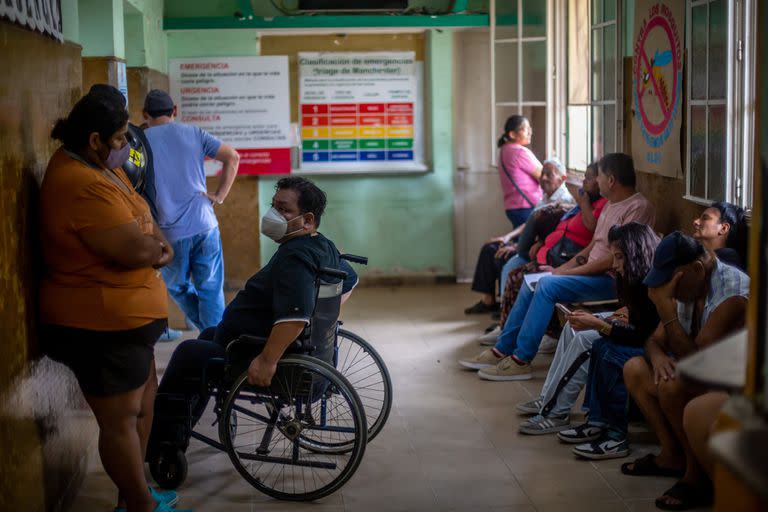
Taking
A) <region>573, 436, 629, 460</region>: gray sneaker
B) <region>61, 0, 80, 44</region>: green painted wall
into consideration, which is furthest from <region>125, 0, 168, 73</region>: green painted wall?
<region>573, 436, 629, 460</region>: gray sneaker

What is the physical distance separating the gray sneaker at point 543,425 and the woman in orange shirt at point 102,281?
5.61 ft

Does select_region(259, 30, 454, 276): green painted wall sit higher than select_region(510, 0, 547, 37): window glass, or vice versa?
select_region(510, 0, 547, 37): window glass

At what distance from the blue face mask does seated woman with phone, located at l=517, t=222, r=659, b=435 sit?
1825 mm

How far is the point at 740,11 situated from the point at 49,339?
2833mm

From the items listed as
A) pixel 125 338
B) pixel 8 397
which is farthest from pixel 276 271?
pixel 8 397

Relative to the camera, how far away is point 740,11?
3900 mm

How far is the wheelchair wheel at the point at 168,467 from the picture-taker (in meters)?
3.50

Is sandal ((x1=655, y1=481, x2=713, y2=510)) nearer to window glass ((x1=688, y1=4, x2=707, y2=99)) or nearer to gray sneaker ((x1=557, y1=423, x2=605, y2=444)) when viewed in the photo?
gray sneaker ((x1=557, y1=423, x2=605, y2=444))

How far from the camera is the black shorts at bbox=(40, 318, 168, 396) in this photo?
9.34 feet

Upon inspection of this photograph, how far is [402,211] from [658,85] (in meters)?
3.28

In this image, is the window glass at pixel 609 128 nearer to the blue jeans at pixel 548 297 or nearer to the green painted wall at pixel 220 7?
the blue jeans at pixel 548 297

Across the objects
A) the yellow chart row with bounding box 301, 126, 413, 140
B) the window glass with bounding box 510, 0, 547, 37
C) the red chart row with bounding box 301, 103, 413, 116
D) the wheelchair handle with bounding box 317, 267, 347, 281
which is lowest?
the wheelchair handle with bounding box 317, 267, 347, 281

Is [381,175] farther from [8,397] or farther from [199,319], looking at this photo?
[8,397]

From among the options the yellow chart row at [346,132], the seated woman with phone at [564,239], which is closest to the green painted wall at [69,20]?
the seated woman with phone at [564,239]
